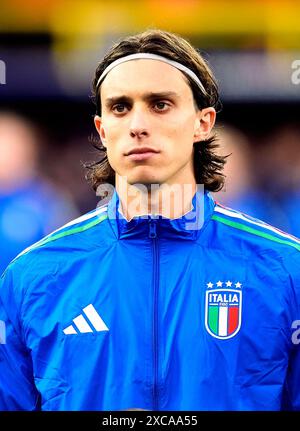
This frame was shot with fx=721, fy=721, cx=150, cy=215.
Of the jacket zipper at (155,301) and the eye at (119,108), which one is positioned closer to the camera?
the jacket zipper at (155,301)

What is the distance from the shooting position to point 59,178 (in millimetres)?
5035

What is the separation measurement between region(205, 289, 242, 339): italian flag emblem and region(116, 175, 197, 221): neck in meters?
0.30

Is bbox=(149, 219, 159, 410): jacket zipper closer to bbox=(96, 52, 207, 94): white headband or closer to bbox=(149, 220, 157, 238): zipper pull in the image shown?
bbox=(149, 220, 157, 238): zipper pull

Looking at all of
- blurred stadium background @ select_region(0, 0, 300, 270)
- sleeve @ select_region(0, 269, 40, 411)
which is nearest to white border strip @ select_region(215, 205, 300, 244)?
sleeve @ select_region(0, 269, 40, 411)

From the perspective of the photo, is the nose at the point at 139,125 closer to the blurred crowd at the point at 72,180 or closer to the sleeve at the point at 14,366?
the sleeve at the point at 14,366

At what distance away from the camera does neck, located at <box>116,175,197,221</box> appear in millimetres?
2398

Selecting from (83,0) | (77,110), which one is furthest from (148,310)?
(83,0)

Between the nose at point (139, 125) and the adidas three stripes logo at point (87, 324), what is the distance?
1.92ft

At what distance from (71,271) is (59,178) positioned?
8.95 feet

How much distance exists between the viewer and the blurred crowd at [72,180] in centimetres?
441
